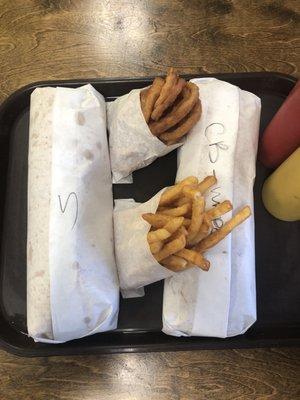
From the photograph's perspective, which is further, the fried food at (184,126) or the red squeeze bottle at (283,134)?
the fried food at (184,126)

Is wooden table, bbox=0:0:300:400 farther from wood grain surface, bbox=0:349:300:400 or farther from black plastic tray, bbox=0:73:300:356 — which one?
wood grain surface, bbox=0:349:300:400

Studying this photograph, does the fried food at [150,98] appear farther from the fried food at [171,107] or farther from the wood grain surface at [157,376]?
the wood grain surface at [157,376]

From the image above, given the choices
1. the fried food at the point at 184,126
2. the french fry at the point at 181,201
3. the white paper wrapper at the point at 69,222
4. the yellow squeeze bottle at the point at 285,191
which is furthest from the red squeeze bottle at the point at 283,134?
the white paper wrapper at the point at 69,222

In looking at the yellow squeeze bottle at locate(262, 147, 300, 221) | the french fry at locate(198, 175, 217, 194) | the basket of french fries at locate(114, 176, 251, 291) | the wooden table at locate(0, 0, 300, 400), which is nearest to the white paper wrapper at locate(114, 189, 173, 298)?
the basket of french fries at locate(114, 176, 251, 291)

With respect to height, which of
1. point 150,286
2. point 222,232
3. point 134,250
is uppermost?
point 222,232

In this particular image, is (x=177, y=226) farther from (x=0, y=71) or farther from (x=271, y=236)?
(x=0, y=71)

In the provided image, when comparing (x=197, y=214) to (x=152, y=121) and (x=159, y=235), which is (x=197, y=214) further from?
(x=152, y=121)

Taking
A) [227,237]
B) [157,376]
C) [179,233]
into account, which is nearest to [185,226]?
[179,233]
